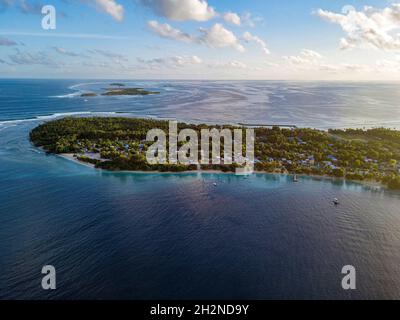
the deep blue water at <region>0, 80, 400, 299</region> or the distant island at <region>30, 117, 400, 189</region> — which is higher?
the distant island at <region>30, 117, 400, 189</region>

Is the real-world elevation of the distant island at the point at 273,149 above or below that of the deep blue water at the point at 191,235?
above

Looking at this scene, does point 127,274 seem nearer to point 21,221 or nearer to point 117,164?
point 21,221

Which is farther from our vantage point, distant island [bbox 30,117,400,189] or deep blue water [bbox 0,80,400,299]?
distant island [bbox 30,117,400,189]

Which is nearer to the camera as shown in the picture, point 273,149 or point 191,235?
point 191,235

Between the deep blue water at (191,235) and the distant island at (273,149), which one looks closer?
the deep blue water at (191,235)

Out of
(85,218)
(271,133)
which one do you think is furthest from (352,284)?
(271,133)
